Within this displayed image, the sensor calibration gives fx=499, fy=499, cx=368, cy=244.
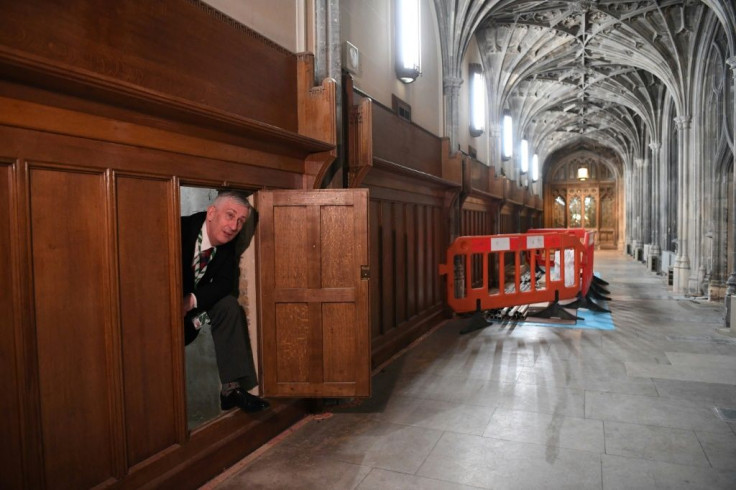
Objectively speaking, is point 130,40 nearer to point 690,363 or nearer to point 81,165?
point 81,165

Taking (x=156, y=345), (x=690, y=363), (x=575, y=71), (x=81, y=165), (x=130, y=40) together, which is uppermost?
(x=575, y=71)

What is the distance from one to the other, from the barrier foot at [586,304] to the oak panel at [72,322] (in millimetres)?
8293

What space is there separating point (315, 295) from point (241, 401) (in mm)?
967

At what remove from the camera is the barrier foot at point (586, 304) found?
30.2 feet

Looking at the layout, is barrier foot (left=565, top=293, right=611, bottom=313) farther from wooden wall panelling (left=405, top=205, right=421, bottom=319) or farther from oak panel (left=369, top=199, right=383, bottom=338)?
oak panel (left=369, top=199, right=383, bottom=338)

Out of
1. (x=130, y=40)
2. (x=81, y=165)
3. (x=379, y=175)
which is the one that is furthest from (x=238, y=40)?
(x=379, y=175)

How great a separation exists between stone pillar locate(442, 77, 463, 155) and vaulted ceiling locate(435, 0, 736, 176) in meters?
0.16

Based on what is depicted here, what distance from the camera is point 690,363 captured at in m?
6.03

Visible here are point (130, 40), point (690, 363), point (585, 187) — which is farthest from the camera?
point (585, 187)

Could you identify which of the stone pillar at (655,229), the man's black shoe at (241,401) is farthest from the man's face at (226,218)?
the stone pillar at (655,229)

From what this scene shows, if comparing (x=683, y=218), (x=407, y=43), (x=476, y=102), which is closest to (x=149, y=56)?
(x=407, y=43)

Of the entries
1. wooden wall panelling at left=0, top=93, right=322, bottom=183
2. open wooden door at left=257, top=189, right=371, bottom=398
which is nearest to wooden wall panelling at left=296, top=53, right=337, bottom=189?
wooden wall panelling at left=0, top=93, right=322, bottom=183

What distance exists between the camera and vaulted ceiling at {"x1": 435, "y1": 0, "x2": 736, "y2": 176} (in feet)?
33.4

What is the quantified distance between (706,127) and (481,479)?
40.5 feet
